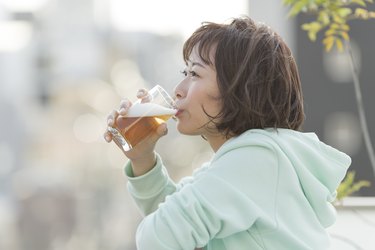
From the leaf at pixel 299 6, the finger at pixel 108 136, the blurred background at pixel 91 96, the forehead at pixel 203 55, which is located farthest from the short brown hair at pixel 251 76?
the blurred background at pixel 91 96

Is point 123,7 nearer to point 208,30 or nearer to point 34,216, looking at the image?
point 34,216

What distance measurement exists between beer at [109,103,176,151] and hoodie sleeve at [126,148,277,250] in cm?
17

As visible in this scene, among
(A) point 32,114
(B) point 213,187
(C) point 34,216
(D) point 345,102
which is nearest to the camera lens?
(B) point 213,187

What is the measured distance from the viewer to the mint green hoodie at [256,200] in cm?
108

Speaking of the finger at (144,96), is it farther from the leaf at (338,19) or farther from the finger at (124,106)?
the leaf at (338,19)

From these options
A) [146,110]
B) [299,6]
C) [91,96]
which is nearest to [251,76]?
[146,110]

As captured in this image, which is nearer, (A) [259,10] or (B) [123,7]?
(B) [123,7]

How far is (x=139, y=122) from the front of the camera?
129 cm

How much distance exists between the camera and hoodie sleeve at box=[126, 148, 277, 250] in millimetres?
1070

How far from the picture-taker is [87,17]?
22.6 m

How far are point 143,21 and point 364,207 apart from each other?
1554cm

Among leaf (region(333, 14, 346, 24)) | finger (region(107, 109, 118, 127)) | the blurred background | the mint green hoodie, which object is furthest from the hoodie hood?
the blurred background

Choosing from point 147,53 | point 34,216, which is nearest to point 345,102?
point 147,53

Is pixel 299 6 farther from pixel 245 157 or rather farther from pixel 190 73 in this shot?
pixel 245 157
